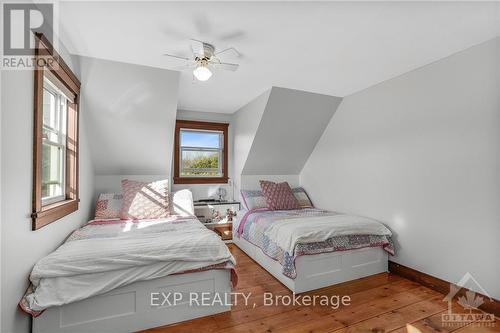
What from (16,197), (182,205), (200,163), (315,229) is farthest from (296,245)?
(200,163)

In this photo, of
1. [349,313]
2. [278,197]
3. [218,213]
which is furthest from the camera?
[218,213]

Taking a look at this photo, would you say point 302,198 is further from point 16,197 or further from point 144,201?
point 16,197

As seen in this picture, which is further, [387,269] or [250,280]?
[387,269]

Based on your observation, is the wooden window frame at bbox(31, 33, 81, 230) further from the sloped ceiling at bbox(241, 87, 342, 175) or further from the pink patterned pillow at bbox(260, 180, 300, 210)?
the pink patterned pillow at bbox(260, 180, 300, 210)

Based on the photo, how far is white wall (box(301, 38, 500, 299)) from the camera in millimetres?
2029

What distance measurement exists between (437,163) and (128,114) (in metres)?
3.48

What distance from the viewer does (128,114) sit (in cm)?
293

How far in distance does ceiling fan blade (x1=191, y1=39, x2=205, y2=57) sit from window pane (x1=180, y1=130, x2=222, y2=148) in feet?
6.75

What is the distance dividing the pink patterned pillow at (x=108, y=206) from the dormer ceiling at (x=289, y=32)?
5.60ft

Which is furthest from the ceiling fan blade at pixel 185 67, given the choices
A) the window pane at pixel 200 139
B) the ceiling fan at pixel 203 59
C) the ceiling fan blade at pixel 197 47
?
the window pane at pixel 200 139

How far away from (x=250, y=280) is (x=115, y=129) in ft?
8.09

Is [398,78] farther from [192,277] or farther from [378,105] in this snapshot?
[192,277]

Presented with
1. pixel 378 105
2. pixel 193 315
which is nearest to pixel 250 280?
A: pixel 193 315

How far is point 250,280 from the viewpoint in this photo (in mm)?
2613
